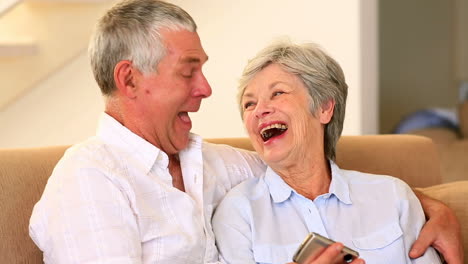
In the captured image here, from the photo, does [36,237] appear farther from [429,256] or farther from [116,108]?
[429,256]

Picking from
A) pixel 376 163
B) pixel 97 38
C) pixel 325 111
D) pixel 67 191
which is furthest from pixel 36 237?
pixel 376 163

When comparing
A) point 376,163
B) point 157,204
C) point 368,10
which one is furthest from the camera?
point 368,10

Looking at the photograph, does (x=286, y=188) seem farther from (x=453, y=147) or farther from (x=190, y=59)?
(x=453, y=147)

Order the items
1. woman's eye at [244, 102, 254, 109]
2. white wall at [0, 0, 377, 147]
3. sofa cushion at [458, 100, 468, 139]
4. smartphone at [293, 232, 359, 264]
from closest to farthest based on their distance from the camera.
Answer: smartphone at [293, 232, 359, 264], woman's eye at [244, 102, 254, 109], white wall at [0, 0, 377, 147], sofa cushion at [458, 100, 468, 139]

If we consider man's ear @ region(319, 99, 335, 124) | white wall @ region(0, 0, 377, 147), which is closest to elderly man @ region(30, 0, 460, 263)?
man's ear @ region(319, 99, 335, 124)

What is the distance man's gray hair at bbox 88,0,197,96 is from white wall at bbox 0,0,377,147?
1.34 meters

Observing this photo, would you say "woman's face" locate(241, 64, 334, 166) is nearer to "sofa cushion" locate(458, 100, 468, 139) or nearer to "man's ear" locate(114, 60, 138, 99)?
"man's ear" locate(114, 60, 138, 99)

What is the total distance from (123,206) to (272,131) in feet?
1.68

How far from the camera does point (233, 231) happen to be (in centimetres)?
192

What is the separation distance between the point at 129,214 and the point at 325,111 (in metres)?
0.64

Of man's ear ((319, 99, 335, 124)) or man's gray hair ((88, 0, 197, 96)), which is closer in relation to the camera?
man's gray hair ((88, 0, 197, 96))

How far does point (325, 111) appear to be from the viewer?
2.10 m

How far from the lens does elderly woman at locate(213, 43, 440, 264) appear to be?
6.35 ft

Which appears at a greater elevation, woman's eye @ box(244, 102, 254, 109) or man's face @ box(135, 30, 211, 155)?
man's face @ box(135, 30, 211, 155)
